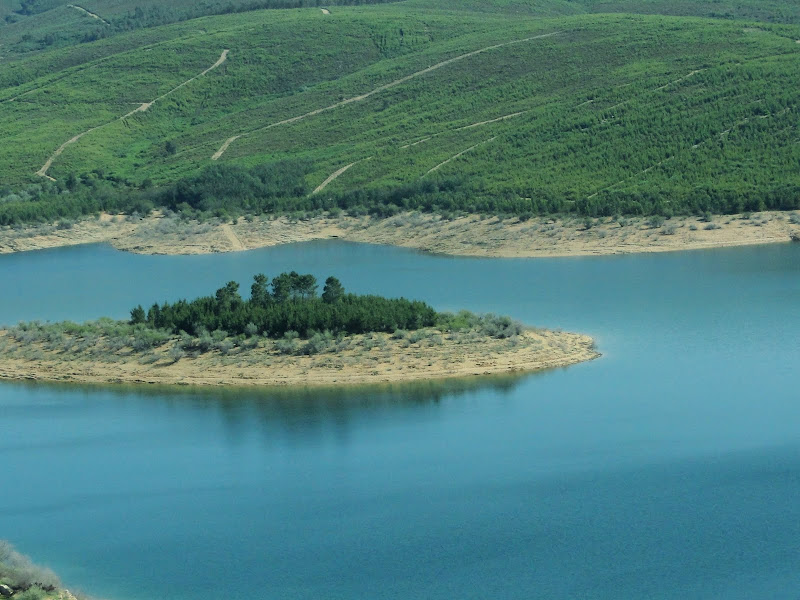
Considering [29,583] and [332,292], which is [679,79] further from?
[29,583]

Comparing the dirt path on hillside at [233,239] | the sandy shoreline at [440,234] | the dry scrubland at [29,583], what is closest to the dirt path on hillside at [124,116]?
the sandy shoreline at [440,234]

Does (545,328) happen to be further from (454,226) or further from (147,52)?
→ (147,52)

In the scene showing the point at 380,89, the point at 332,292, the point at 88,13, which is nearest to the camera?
the point at 332,292

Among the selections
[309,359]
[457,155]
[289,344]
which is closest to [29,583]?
[309,359]

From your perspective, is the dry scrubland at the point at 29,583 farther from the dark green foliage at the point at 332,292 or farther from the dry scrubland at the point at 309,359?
the dark green foliage at the point at 332,292

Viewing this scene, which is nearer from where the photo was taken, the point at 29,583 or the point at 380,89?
the point at 29,583

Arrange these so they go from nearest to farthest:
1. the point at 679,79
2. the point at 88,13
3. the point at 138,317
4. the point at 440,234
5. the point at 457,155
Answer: the point at 138,317, the point at 440,234, the point at 457,155, the point at 679,79, the point at 88,13
